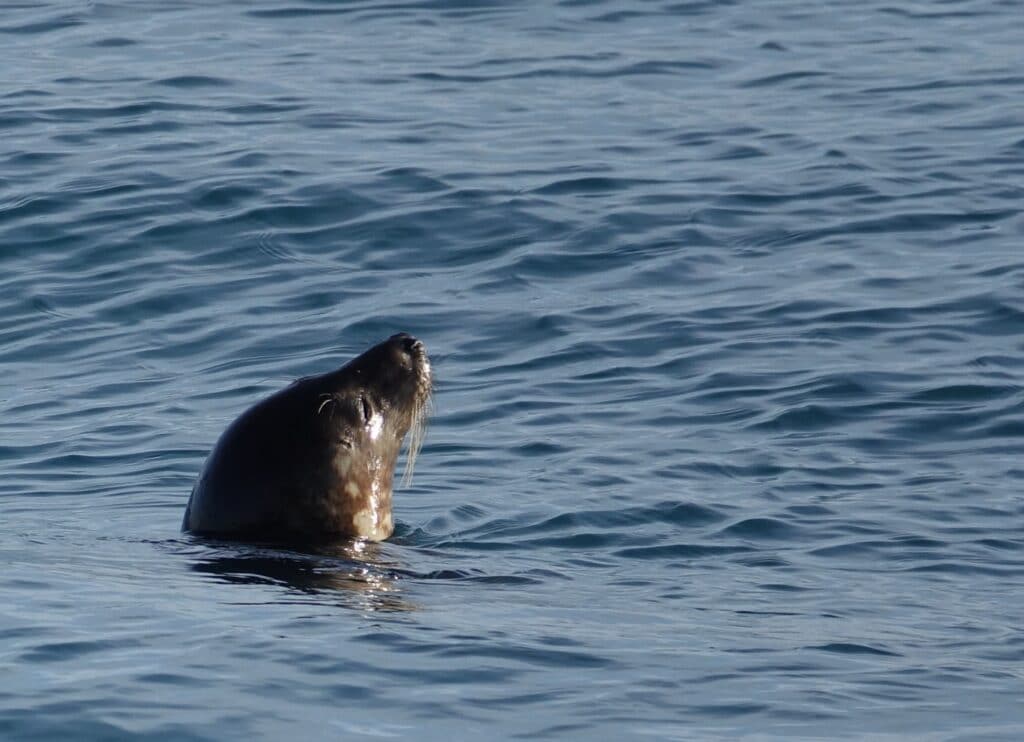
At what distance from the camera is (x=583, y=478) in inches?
427

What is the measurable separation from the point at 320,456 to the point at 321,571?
3.22 feet

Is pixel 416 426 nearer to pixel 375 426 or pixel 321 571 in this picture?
pixel 375 426

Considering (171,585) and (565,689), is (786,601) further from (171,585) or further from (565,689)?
(171,585)

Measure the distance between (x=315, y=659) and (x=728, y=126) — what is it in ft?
41.9

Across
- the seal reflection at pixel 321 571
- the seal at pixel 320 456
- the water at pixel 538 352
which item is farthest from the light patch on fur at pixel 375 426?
the seal reflection at pixel 321 571

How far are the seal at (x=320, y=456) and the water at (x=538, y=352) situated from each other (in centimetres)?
28

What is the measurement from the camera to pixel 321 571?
8531mm

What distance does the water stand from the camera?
22.6 feet

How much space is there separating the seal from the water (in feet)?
0.90

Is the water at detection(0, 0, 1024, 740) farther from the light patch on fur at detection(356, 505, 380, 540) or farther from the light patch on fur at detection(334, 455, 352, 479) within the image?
the light patch on fur at detection(334, 455, 352, 479)

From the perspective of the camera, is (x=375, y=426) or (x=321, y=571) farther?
(x=375, y=426)

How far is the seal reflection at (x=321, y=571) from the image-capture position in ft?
26.3

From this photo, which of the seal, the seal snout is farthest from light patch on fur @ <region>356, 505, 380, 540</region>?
the seal snout

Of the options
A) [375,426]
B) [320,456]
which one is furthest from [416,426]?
[320,456]
